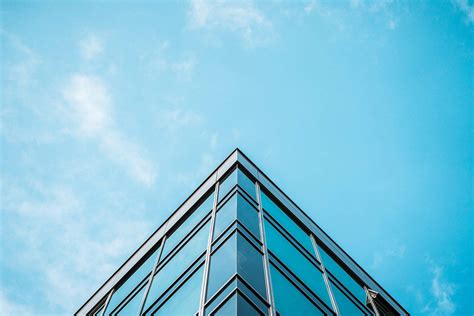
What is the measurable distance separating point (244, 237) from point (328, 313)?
2.69 meters

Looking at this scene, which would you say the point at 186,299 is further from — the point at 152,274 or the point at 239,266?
the point at 152,274

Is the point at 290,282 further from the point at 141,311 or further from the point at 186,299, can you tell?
the point at 141,311

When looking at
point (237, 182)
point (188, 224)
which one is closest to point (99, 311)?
point (188, 224)

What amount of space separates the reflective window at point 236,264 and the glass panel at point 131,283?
459cm

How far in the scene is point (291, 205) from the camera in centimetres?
1496

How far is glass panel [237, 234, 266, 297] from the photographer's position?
26.0 feet

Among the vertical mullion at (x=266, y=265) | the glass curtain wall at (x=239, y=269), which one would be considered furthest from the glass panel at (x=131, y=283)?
the vertical mullion at (x=266, y=265)

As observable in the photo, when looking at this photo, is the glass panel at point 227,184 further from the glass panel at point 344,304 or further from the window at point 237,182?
the glass panel at point 344,304

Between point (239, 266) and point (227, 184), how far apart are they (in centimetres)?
520

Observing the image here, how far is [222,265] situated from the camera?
8.45 metres

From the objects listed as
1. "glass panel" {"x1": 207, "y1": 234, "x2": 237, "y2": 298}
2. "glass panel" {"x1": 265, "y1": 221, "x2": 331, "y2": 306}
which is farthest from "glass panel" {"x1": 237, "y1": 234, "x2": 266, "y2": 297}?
"glass panel" {"x1": 265, "y1": 221, "x2": 331, "y2": 306}

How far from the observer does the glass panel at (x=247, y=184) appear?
12.7 meters

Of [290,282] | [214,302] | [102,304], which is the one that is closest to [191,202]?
[102,304]

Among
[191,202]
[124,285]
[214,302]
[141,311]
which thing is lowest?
[214,302]
